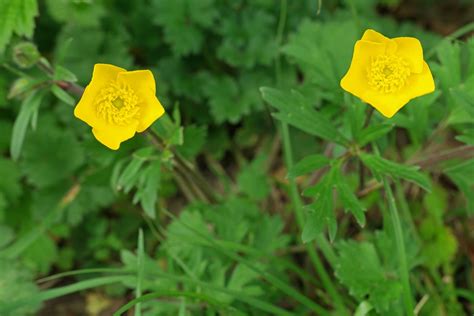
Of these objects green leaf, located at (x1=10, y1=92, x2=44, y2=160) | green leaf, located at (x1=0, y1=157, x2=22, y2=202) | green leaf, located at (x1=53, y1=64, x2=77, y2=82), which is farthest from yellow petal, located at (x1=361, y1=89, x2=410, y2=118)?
green leaf, located at (x1=0, y1=157, x2=22, y2=202)

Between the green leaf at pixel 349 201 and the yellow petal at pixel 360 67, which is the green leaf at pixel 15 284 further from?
the yellow petal at pixel 360 67

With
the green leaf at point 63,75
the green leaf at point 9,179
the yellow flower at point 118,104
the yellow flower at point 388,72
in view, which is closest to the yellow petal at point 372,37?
the yellow flower at point 388,72

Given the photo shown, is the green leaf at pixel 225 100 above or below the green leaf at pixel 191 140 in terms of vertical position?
below

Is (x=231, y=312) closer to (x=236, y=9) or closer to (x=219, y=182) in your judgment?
(x=219, y=182)

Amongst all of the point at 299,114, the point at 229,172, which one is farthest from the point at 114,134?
the point at 229,172

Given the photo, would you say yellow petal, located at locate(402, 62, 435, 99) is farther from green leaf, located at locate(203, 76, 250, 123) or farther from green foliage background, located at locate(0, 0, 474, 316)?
green leaf, located at locate(203, 76, 250, 123)

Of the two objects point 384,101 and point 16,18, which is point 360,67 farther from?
point 16,18
